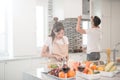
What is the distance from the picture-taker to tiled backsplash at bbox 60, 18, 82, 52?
182 inches

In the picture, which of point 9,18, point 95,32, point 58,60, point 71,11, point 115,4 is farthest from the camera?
point 115,4

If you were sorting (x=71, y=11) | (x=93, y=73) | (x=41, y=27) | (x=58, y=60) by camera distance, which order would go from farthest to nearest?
(x=41, y=27)
(x=71, y=11)
(x=58, y=60)
(x=93, y=73)

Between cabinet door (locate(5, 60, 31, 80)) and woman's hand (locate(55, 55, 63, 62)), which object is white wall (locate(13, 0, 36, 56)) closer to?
cabinet door (locate(5, 60, 31, 80))

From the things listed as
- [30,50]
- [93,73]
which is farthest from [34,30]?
[93,73]

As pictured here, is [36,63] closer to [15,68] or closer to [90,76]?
[15,68]

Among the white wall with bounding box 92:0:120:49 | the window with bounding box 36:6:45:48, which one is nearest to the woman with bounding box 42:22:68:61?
the window with bounding box 36:6:45:48

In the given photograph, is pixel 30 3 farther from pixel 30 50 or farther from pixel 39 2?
pixel 30 50

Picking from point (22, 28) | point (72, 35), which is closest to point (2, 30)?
point (22, 28)

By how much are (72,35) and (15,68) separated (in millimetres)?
1532

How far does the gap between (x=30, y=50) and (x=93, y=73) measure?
2.27 m

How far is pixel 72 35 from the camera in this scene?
4742mm

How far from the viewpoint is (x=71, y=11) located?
445 centimetres

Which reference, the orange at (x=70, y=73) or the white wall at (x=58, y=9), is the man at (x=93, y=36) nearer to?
the white wall at (x=58, y=9)

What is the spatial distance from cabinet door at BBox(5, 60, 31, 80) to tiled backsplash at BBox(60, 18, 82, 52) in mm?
1173
